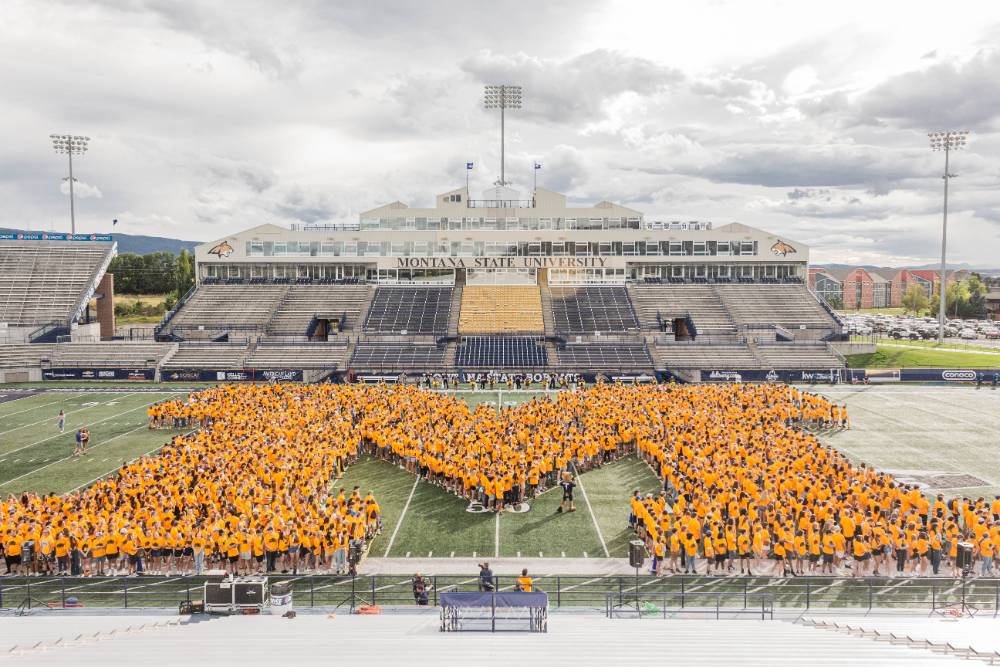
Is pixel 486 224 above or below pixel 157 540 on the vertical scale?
above

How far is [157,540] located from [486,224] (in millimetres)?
48547

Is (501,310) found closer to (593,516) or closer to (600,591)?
(593,516)

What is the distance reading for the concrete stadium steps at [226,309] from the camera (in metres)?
52.6

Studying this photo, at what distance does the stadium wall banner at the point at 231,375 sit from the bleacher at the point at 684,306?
25.9m


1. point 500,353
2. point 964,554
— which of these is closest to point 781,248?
point 500,353

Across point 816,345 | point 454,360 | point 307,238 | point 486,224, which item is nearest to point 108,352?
point 307,238

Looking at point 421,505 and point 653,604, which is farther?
point 421,505

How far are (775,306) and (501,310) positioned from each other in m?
22.1

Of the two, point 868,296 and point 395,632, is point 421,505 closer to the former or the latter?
point 395,632

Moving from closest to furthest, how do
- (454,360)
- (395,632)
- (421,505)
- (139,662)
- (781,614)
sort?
(139,662), (395,632), (781,614), (421,505), (454,360)

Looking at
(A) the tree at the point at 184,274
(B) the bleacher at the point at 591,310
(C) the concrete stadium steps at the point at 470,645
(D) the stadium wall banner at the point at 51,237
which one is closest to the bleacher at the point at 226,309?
(D) the stadium wall banner at the point at 51,237

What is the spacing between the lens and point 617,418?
24.5 metres

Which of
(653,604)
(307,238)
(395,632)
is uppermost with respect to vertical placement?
(307,238)

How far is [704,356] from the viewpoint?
153 feet
